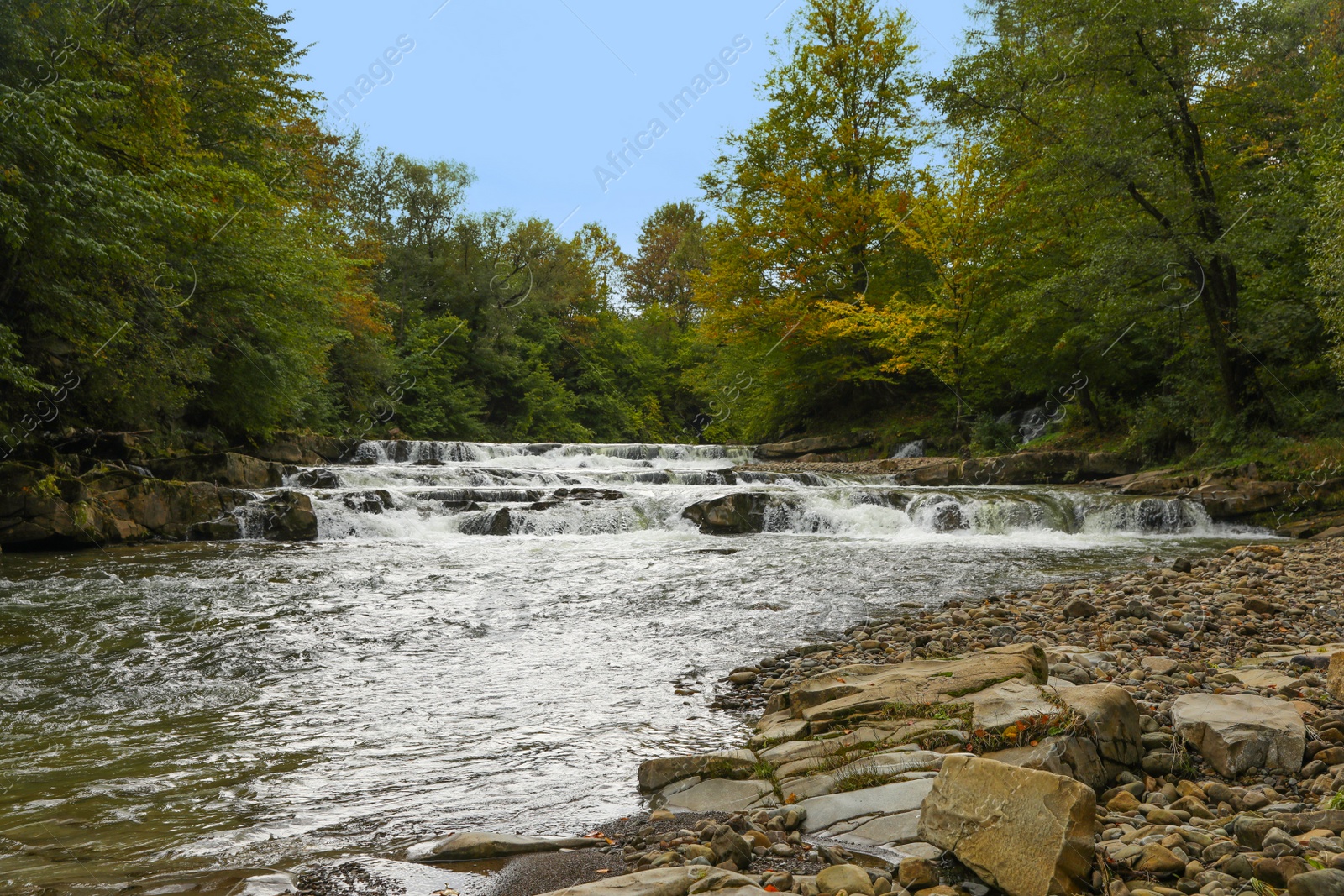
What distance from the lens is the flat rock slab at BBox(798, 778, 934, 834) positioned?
108 inches

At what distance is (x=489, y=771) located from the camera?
3766 millimetres

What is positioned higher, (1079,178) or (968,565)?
(1079,178)

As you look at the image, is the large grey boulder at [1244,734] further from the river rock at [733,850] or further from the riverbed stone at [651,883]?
the riverbed stone at [651,883]

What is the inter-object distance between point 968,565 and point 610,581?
4384 mm

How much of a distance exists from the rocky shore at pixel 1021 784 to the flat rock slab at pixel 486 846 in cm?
1

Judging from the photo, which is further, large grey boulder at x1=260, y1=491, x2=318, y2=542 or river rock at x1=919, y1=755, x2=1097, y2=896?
large grey boulder at x1=260, y1=491, x2=318, y2=542

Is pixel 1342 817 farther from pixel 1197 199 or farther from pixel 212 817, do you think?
pixel 1197 199

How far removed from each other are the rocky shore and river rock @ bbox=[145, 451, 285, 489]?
12469 mm

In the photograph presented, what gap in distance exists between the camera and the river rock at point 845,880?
222cm

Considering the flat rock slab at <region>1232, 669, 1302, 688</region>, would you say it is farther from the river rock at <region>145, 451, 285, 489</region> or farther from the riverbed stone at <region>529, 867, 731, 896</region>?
the river rock at <region>145, 451, 285, 489</region>

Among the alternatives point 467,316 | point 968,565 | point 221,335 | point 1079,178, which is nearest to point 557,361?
point 467,316

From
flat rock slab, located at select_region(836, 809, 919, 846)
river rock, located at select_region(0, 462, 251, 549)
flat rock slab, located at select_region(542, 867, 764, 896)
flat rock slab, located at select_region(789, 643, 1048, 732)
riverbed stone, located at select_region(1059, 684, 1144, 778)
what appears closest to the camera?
flat rock slab, located at select_region(542, 867, 764, 896)

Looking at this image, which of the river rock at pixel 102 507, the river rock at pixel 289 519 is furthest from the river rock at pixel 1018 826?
the river rock at pixel 102 507

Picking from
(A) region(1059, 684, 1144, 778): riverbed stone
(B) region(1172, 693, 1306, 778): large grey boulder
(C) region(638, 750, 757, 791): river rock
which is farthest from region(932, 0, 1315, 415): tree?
(C) region(638, 750, 757, 791): river rock
